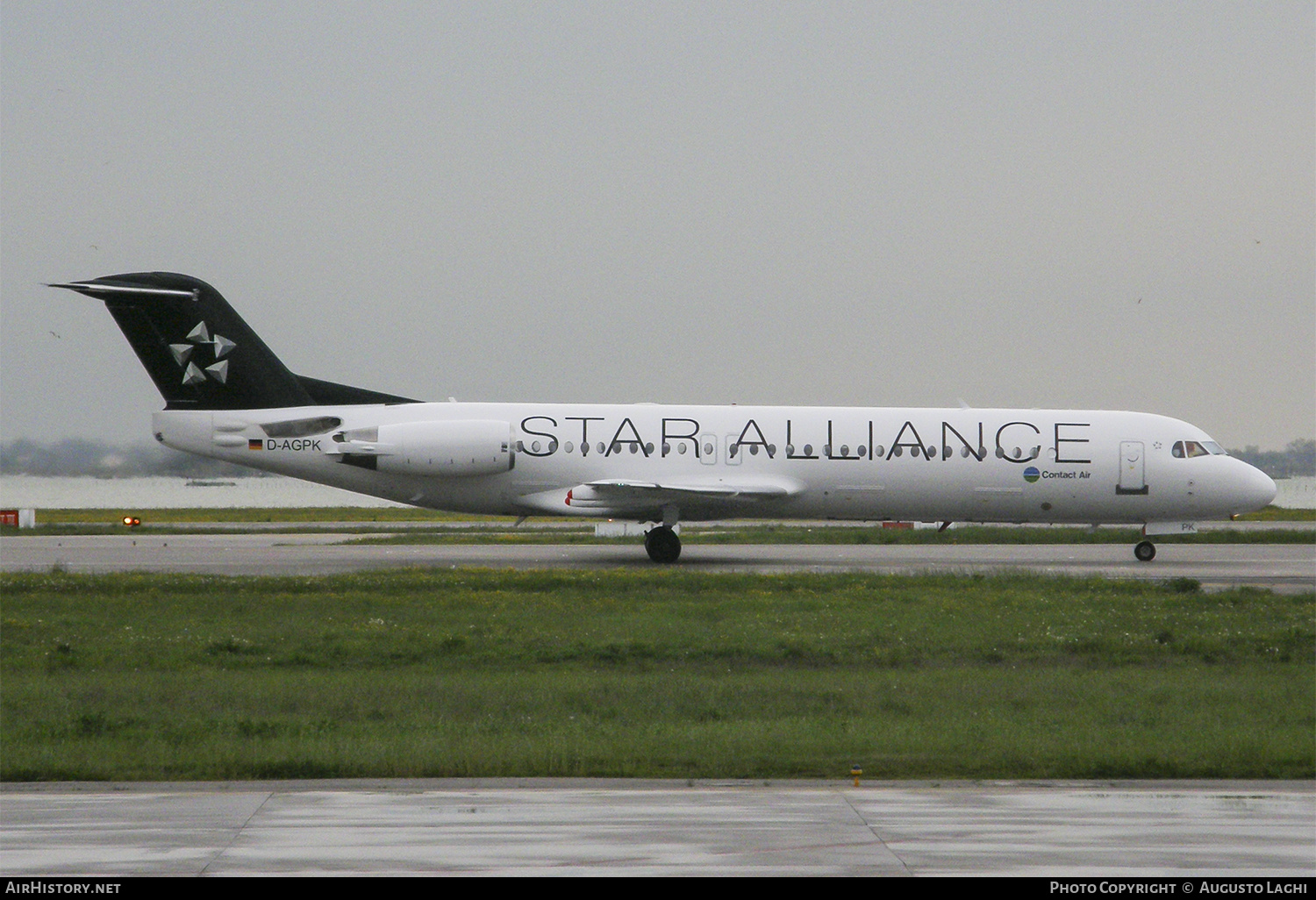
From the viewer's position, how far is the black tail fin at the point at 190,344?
94.6 feet

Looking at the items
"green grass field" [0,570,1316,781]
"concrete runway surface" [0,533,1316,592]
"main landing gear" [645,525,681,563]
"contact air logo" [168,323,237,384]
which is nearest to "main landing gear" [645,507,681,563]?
"main landing gear" [645,525,681,563]

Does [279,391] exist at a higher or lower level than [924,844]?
higher

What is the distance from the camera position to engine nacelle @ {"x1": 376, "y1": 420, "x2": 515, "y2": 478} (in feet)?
94.8

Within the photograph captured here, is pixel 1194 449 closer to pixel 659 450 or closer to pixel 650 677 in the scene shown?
pixel 659 450

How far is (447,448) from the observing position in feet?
94.8

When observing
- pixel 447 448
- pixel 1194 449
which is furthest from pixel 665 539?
pixel 1194 449

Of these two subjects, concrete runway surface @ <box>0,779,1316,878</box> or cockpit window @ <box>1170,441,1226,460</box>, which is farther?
cockpit window @ <box>1170,441,1226,460</box>

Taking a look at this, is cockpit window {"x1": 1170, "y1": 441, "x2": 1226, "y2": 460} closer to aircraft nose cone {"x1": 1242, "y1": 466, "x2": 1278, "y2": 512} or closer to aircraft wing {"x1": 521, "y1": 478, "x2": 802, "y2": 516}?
aircraft nose cone {"x1": 1242, "y1": 466, "x2": 1278, "y2": 512}

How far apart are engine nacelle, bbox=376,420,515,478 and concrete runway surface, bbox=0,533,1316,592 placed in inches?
83.5

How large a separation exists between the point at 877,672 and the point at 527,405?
643 inches

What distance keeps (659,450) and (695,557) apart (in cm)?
326
